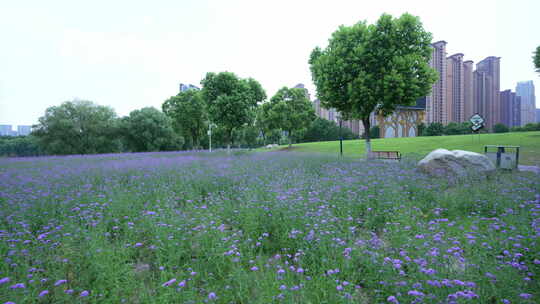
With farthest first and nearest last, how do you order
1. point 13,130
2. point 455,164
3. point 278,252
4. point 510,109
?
point 510,109
point 13,130
point 455,164
point 278,252

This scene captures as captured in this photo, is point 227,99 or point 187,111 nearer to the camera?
point 227,99

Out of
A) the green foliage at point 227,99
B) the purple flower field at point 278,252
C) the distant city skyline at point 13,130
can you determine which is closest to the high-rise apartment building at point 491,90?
the green foliage at point 227,99

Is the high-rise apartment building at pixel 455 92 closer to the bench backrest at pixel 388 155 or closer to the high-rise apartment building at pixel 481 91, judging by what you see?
the high-rise apartment building at pixel 481 91

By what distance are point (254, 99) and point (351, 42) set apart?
42.1 ft

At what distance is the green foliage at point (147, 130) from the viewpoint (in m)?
41.5

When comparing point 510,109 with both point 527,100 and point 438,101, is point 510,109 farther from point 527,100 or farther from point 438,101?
point 438,101

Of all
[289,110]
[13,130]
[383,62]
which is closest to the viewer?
[383,62]

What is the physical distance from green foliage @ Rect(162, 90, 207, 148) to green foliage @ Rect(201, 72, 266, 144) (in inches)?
448

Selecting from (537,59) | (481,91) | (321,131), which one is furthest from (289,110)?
(481,91)

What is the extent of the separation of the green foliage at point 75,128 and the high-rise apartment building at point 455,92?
13543cm

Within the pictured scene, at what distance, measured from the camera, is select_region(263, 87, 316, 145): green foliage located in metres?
41.5

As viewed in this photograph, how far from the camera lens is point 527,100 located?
442 ft

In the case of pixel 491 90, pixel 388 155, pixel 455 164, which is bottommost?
pixel 388 155

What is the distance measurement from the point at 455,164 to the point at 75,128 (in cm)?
4366
